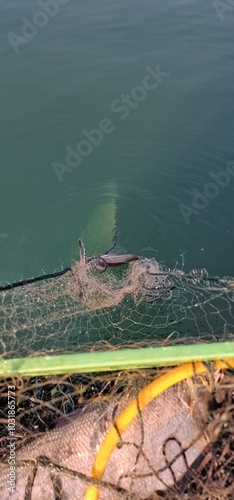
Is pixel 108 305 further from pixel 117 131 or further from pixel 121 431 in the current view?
pixel 117 131

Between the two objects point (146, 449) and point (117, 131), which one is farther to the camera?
point (117, 131)

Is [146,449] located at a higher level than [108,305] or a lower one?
lower

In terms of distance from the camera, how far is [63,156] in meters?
7.06

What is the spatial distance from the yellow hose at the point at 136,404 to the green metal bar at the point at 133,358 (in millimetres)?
43

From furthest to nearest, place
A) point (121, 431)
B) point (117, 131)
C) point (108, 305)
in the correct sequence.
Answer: point (117, 131)
point (108, 305)
point (121, 431)

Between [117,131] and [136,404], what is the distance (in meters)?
5.83

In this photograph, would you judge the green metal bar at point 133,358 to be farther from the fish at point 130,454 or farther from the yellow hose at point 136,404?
the fish at point 130,454

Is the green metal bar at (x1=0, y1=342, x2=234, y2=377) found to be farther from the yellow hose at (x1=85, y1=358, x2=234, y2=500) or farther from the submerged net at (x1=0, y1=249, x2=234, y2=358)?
the submerged net at (x1=0, y1=249, x2=234, y2=358)

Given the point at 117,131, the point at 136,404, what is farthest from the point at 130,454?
the point at 117,131

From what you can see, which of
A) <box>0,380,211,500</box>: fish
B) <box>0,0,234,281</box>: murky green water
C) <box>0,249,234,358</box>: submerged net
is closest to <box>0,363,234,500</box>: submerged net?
<box>0,380,211,500</box>: fish

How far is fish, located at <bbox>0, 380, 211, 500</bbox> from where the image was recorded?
2176 mm

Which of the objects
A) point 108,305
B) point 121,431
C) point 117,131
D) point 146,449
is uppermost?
point 117,131

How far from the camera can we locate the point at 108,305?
409 cm

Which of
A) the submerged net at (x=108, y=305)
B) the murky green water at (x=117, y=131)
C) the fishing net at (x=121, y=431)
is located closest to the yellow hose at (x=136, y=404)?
the fishing net at (x=121, y=431)
